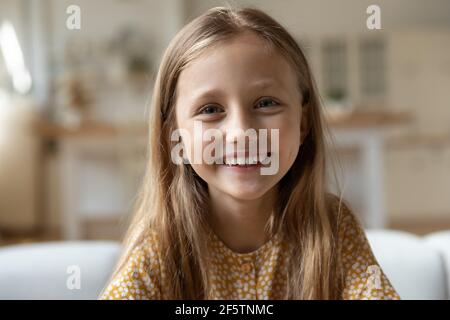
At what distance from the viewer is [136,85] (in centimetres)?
421

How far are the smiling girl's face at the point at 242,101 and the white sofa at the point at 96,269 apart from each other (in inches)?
14.6

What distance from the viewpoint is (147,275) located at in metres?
0.61

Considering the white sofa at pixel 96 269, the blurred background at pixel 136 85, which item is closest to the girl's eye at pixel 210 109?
the white sofa at pixel 96 269

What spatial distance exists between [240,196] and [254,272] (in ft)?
0.50

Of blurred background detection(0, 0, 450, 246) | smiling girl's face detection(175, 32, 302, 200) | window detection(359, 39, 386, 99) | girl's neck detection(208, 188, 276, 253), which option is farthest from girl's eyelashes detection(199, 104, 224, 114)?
window detection(359, 39, 386, 99)

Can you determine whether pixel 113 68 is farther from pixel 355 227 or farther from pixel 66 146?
pixel 355 227

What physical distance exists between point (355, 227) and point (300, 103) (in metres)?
0.17

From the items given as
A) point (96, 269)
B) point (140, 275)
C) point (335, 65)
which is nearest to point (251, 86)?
point (140, 275)

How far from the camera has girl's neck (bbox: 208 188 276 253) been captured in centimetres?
68

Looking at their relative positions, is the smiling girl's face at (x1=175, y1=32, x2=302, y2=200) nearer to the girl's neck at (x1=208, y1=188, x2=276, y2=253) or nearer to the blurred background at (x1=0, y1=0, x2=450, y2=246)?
the girl's neck at (x1=208, y1=188, x2=276, y2=253)

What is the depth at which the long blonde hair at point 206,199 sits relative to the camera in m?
0.61

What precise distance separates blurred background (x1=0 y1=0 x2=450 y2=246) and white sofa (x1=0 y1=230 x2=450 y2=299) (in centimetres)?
275

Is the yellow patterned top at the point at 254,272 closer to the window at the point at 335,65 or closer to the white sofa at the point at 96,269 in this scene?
the white sofa at the point at 96,269

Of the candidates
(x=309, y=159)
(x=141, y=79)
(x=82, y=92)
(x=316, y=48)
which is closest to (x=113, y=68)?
(x=141, y=79)
